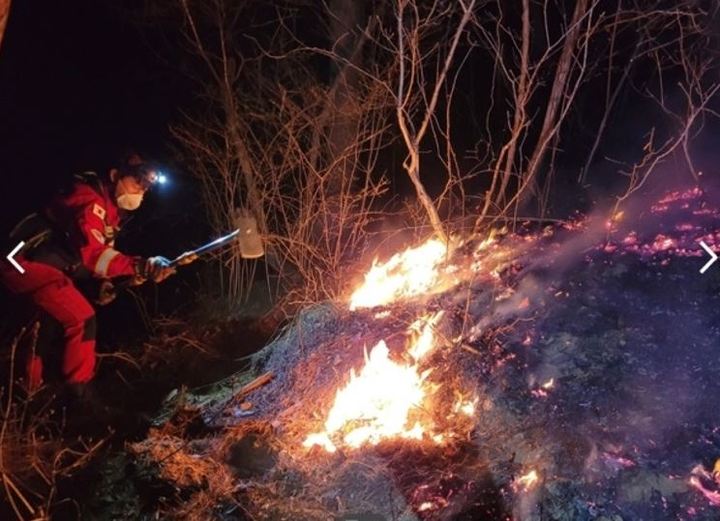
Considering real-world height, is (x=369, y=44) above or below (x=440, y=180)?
above

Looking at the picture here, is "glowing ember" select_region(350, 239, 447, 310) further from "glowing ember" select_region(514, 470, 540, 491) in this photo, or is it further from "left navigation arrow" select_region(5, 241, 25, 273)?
"left navigation arrow" select_region(5, 241, 25, 273)

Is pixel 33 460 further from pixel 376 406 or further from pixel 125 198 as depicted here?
pixel 376 406

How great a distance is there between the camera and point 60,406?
6.13m

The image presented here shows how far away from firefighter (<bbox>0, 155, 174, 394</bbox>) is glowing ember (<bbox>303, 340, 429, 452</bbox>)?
2.33 metres

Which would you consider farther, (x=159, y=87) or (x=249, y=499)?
(x=159, y=87)

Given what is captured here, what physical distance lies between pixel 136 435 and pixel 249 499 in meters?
1.81

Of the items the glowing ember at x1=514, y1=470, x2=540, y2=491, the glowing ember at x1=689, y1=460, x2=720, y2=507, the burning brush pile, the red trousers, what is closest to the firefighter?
the red trousers

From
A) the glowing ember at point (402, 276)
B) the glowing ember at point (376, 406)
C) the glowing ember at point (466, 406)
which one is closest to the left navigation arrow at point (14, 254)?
the glowing ember at point (376, 406)

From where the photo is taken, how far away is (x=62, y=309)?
18.3ft

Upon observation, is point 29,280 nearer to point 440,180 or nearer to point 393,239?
point 393,239

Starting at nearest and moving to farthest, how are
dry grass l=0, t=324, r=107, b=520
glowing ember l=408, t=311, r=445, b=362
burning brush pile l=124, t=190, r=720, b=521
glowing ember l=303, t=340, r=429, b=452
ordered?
burning brush pile l=124, t=190, r=720, b=521, dry grass l=0, t=324, r=107, b=520, glowing ember l=303, t=340, r=429, b=452, glowing ember l=408, t=311, r=445, b=362

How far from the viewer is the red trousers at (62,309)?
5.40m

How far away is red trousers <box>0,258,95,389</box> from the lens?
5.40 m

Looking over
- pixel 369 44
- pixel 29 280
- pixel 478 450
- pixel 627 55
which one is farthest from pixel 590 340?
pixel 627 55
